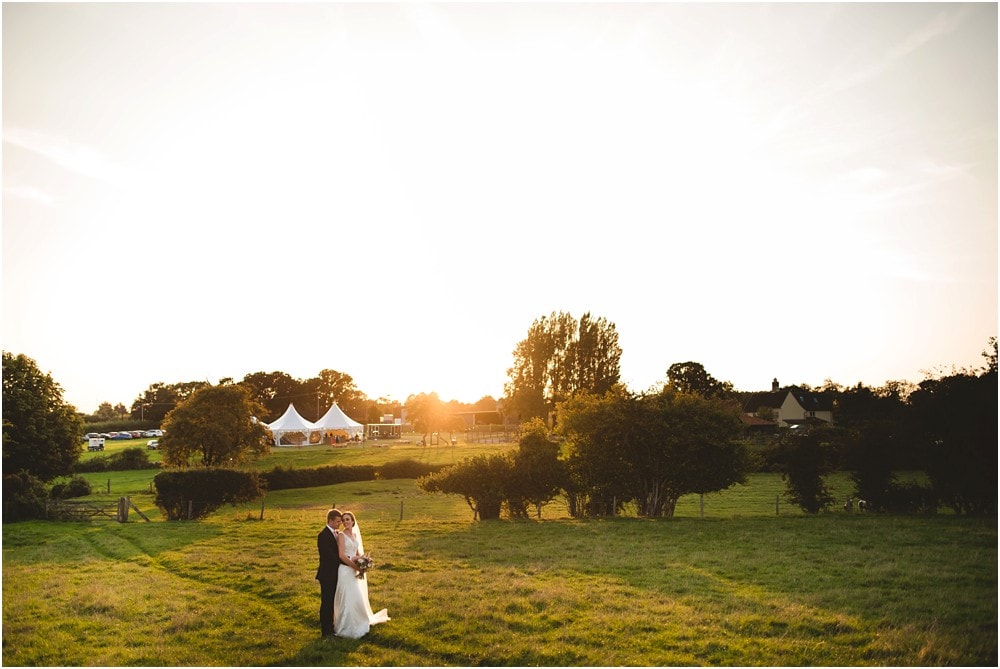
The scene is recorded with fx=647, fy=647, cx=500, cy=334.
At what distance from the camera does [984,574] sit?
554 inches

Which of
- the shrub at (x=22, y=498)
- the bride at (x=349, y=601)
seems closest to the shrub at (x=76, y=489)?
the shrub at (x=22, y=498)

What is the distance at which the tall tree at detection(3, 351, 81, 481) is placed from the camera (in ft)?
90.0

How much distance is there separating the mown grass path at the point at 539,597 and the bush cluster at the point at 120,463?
1318 inches

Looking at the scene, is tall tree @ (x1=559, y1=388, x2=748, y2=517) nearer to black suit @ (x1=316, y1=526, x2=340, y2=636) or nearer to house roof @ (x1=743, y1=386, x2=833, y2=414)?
black suit @ (x1=316, y1=526, x2=340, y2=636)

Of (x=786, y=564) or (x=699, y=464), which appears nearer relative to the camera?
(x=786, y=564)

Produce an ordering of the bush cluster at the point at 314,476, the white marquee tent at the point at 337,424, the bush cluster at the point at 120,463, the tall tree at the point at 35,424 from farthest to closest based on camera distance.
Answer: the white marquee tent at the point at 337,424
the bush cluster at the point at 120,463
the bush cluster at the point at 314,476
the tall tree at the point at 35,424

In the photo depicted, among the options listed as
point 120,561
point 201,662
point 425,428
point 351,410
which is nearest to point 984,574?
point 201,662

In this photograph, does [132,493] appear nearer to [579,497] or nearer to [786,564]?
[579,497]

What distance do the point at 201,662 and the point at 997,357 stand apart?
77.4 feet

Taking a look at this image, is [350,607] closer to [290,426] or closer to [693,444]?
[693,444]

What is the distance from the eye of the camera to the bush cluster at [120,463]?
51.8 meters

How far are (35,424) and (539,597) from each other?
27.0 metres

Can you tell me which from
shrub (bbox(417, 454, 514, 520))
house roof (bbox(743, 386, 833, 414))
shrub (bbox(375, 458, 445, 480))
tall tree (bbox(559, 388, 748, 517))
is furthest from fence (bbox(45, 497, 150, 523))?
house roof (bbox(743, 386, 833, 414))

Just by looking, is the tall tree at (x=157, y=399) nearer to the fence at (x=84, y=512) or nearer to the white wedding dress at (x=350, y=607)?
the fence at (x=84, y=512)
